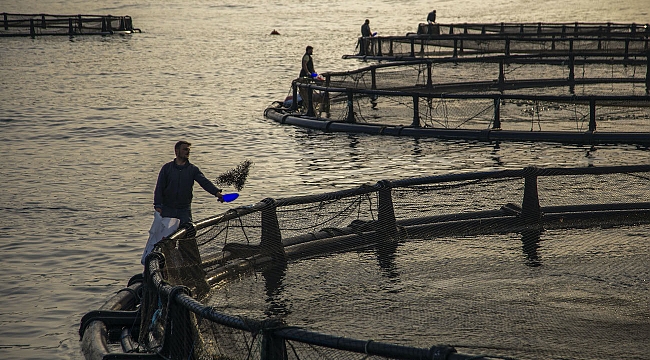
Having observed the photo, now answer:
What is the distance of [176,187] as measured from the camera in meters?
12.7

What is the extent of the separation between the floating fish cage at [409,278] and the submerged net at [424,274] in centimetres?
2

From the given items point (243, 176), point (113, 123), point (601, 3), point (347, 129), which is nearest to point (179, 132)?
point (113, 123)

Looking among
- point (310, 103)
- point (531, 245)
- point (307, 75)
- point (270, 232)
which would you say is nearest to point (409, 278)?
point (270, 232)

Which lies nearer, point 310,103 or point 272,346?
point 272,346

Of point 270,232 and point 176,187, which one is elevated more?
point 176,187

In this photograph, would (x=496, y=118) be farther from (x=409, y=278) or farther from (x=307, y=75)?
(x=409, y=278)

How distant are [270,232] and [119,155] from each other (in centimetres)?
1291

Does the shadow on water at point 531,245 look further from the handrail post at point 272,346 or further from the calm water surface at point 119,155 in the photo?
the handrail post at point 272,346

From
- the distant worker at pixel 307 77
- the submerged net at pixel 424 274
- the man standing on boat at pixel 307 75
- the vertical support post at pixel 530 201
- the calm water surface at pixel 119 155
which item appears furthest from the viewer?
the man standing on boat at pixel 307 75

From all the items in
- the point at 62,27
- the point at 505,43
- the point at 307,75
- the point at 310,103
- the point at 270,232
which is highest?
the point at 62,27

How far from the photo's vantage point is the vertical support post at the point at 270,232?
1284cm

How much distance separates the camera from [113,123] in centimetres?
3125

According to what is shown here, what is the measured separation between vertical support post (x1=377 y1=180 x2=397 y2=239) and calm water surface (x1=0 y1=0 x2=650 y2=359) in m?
3.57

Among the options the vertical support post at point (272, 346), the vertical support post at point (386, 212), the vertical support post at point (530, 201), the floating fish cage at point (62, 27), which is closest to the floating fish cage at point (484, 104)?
the vertical support post at point (530, 201)
